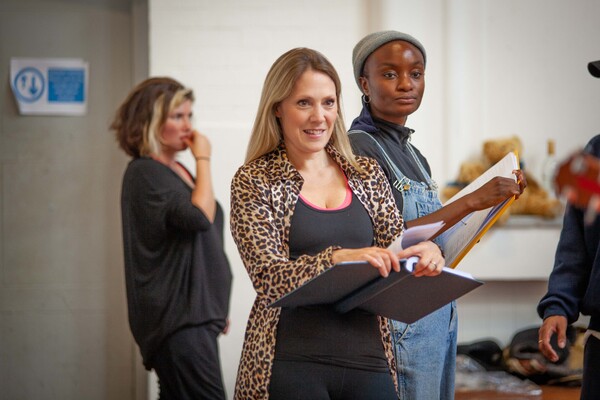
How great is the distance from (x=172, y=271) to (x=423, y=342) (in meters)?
1.39

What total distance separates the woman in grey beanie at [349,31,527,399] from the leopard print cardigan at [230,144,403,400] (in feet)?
0.45

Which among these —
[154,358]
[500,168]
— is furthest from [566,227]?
[154,358]

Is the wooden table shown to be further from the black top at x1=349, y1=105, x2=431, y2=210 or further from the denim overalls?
the black top at x1=349, y1=105, x2=431, y2=210

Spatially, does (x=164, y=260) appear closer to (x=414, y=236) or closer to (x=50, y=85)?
(x=414, y=236)

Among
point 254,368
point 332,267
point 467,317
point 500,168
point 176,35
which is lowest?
point 467,317

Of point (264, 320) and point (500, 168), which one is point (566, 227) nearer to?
point (500, 168)

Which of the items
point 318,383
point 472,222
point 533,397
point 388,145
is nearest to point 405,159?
point 388,145

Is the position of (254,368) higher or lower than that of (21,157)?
lower

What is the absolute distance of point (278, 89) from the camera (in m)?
1.98

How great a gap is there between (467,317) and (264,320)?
306cm

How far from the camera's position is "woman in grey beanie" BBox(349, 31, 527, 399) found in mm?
2098

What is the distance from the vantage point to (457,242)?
6.88 ft

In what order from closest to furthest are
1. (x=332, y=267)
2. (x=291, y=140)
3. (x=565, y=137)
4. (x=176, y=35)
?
(x=332, y=267)
(x=291, y=140)
(x=176, y=35)
(x=565, y=137)

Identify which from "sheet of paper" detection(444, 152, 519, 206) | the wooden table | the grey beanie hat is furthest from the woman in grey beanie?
the wooden table
